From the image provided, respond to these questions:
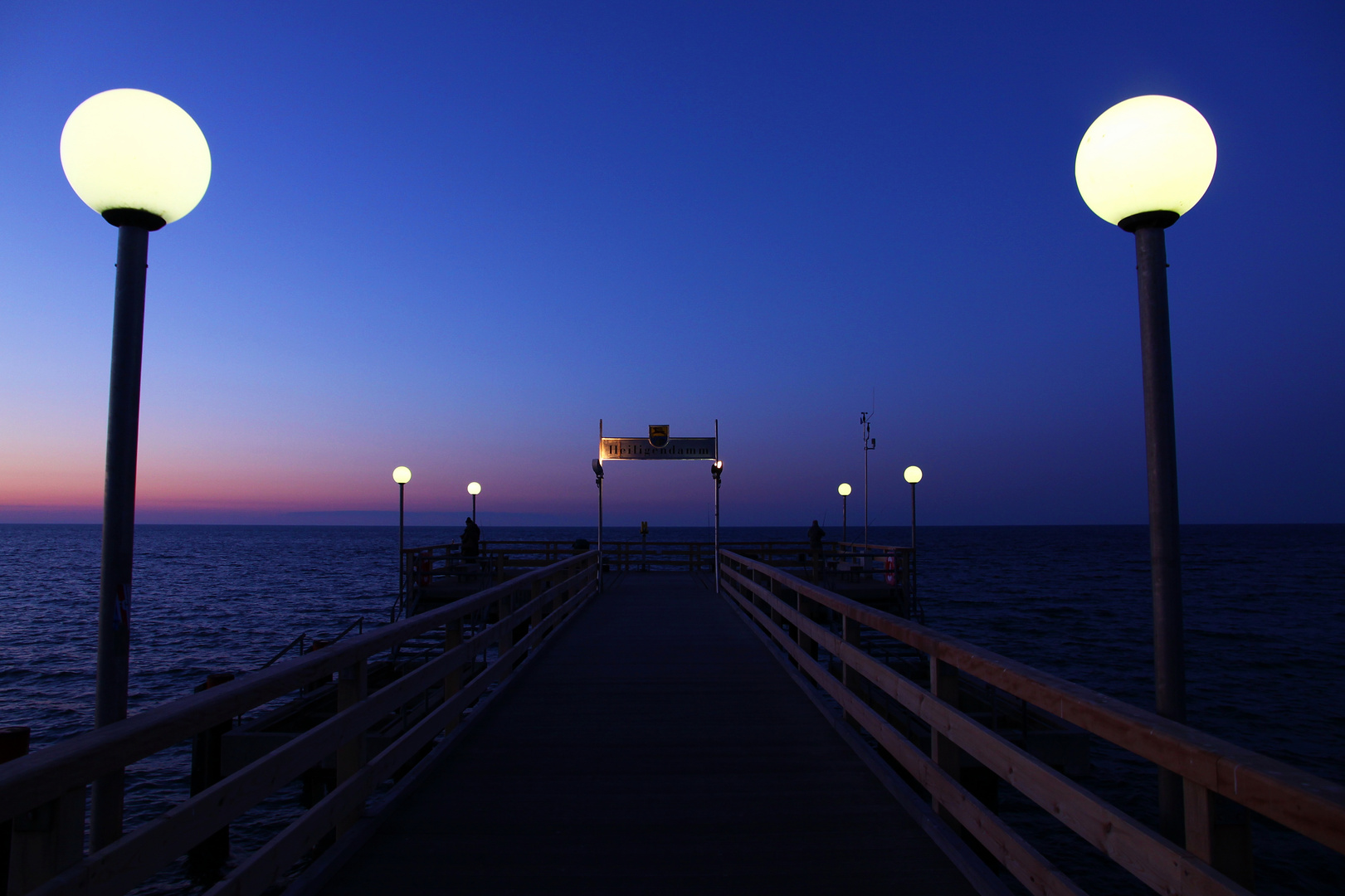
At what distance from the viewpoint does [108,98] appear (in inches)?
120

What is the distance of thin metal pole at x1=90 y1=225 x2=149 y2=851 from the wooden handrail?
1.20ft

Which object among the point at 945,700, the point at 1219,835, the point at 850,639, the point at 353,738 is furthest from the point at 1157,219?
the point at 353,738

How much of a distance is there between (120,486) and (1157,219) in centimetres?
421

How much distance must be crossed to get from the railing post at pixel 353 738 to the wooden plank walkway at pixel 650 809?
14 centimetres

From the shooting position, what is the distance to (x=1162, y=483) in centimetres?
294

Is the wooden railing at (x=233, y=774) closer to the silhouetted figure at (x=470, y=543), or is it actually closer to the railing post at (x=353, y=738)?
the railing post at (x=353, y=738)

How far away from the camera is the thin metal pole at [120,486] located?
8.41 ft

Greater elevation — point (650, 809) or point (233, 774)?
point (233, 774)

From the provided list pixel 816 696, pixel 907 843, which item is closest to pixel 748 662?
pixel 816 696

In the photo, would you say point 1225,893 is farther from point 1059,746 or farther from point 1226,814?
point 1059,746

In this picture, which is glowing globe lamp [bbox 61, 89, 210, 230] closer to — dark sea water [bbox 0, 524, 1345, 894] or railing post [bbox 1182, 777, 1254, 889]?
railing post [bbox 1182, 777, 1254, 889]

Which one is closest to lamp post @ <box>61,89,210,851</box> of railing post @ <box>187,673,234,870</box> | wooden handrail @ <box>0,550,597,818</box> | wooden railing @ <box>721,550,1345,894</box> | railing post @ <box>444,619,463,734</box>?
wooden handrail @ <box>0,550,597,818</box>

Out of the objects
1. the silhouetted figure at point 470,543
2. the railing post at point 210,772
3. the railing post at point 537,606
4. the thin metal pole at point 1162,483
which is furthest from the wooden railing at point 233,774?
the silhouetted figure at point 470,543

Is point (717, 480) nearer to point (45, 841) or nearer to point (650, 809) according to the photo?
point (650, 809)
